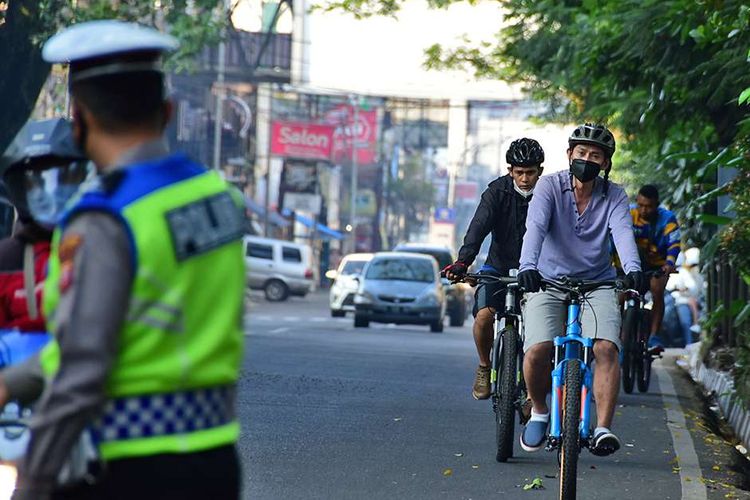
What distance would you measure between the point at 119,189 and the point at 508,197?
7510mm

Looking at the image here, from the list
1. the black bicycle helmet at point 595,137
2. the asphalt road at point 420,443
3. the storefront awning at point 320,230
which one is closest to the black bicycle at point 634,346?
the asphalt road at point 420,443

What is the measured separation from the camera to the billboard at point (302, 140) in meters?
68.2

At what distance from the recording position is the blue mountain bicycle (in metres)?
7.55

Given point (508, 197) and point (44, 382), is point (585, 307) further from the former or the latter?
point (44, 382)

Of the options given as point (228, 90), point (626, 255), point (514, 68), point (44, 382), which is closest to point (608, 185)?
point (626, 255)

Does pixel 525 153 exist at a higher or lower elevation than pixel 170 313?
higher

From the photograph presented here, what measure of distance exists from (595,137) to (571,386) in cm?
137

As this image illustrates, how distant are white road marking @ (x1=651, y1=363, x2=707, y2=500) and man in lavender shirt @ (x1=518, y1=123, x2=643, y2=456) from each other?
38.0 inches

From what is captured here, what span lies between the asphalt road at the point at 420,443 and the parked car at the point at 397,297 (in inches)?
517

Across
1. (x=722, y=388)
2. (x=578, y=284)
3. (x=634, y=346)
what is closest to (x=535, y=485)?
(x=578, y=284)

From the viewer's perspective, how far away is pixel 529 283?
7.77m

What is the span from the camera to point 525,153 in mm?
10148

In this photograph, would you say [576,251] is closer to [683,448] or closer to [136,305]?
[683,448]

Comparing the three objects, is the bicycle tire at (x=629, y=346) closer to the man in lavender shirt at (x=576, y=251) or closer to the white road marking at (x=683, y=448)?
the white road marking at (x=683, y=448)
